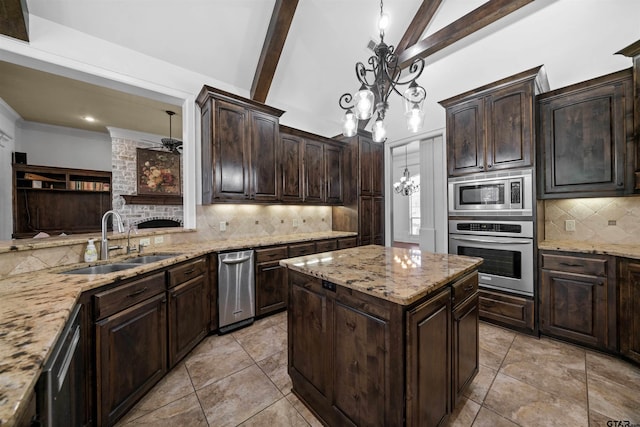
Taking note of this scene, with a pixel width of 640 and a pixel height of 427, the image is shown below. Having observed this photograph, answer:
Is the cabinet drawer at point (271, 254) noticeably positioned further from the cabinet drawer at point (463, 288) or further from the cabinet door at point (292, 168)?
the cabinet drawer at point (463, 288)

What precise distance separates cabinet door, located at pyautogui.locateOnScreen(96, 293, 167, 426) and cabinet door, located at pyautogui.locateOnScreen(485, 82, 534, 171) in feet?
12.0

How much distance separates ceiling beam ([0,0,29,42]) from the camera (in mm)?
1967

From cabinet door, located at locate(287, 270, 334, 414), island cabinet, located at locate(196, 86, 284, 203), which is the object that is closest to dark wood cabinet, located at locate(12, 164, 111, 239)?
island cabinet, located at locate(196, 86, 284, 203)

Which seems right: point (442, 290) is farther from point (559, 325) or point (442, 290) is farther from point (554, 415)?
point (559, 325)

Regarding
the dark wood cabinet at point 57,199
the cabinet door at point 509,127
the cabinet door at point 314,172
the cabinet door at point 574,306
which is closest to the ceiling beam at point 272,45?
the cabinet door at point 314,172

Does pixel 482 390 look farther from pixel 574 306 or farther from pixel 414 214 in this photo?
pixel 414 214

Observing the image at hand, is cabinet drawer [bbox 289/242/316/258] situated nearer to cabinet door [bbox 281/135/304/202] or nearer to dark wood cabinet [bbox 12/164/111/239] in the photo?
cabinet door [bbox 281/135/304/202]

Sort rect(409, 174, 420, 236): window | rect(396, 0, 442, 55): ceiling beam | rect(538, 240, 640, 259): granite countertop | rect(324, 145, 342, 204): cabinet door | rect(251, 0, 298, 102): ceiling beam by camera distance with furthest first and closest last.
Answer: rect(409, 174, 420, 236): window → rect(324, 145, 342, 204): cabinet door → rect(396, 0, 442, 55): ceiling beam → rect(251, 0, 298, 102): ceiling beam → rect(538, 240, 640, 259): granite countertop

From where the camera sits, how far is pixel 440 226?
5.24 meters

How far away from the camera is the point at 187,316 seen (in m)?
2.21

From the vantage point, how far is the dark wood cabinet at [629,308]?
6.64 feet

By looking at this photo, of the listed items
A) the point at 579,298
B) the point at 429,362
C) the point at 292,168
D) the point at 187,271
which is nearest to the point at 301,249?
the point at 292,168

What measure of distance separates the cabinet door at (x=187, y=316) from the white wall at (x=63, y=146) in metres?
5.62

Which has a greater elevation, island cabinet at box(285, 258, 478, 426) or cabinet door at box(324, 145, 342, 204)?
cabinet door at box(324, 145, 342, 204)
